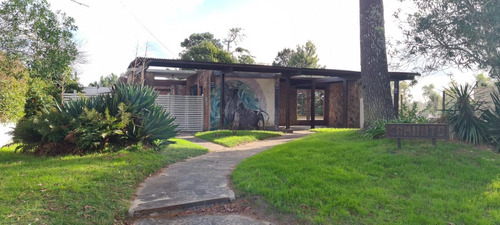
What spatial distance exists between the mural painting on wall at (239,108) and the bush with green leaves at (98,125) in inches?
331

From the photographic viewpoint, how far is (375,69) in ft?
31.7

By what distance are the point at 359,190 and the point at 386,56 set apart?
5832 millimetres

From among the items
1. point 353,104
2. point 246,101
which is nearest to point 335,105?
point 353,104

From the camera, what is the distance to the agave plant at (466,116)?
24.5 feet

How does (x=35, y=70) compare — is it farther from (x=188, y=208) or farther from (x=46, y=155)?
(x=188, y=208)

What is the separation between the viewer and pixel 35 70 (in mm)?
8039

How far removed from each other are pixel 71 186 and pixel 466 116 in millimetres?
8096

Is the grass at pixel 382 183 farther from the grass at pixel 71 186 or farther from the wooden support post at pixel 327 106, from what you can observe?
the wooden support post at pixel 327 106

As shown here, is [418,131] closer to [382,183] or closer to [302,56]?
[382,183]

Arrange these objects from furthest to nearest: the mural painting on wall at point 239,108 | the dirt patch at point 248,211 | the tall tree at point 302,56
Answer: the tall tree at point 302,56, the mural painting on wall at point 239,108, the dirt patch at point 248,211

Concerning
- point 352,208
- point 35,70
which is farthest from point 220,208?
point 35,70

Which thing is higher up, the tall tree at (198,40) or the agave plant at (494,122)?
the tall tree at (198,40)

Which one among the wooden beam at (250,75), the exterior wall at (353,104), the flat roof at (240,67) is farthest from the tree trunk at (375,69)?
the exterior wall at (353,104)

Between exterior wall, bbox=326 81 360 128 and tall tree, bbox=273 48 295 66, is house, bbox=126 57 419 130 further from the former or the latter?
tall tree, bbox=273 48 295 66
